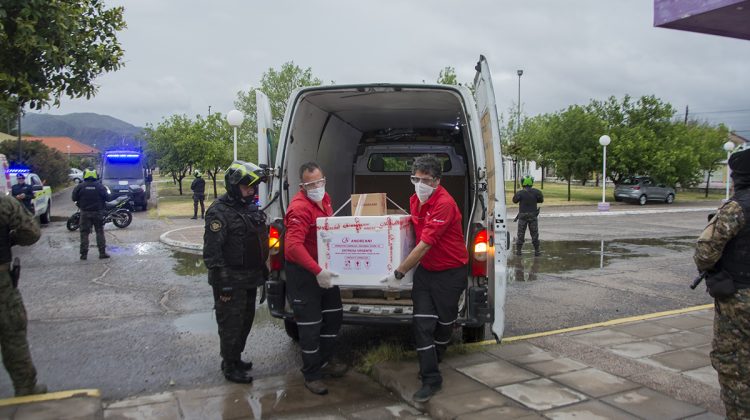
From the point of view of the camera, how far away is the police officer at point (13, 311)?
4.06m

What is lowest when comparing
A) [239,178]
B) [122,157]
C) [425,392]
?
[425,392]

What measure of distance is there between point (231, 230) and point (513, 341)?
112 inches

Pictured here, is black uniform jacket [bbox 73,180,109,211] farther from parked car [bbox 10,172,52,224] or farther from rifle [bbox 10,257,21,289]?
rifle [bbox 10,257,21,289]

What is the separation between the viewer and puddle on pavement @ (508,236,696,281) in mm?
10117

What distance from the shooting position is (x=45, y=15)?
7.36 metres

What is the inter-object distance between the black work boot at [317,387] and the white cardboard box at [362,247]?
0.80 meters

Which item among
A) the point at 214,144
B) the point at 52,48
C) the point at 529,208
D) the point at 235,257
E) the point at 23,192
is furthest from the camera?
the point at 214,144

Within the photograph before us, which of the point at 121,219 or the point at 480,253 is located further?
the point at 121,219

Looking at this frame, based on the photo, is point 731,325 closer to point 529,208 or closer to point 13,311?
point 13,311

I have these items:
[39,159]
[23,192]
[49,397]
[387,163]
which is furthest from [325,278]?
[39,159]

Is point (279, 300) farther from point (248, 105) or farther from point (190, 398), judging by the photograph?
point (248, 105)

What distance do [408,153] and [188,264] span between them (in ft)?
16.9

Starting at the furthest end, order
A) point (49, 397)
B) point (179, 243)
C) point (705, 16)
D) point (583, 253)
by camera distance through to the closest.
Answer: point (179, 243) < point (583, 253) < point (705, 16) < point (49, 397)

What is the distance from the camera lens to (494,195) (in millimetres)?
4594
